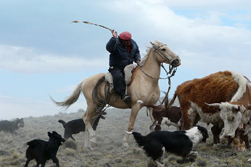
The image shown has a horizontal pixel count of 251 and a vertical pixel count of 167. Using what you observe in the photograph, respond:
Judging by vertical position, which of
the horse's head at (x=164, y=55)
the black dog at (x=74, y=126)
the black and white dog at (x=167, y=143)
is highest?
the horse's head at (x=164, y=55)

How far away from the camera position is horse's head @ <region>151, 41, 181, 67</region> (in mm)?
11398

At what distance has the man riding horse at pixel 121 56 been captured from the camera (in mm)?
11742

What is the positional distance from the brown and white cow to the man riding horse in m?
1.67

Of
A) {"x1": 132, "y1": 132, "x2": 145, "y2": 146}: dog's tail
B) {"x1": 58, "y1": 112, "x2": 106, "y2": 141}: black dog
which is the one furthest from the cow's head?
{"x1": 58, "y1": 112, "x2": 106, "y2": 141}: black dog

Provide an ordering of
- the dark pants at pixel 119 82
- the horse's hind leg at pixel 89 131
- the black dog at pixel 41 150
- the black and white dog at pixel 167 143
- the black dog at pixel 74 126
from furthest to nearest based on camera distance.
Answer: the black dog at pixel 74 126, the horse's hind leg at pixel 89 131, the dark pants at pixel 119 82, the black dog at pixel 41 150, the black and white dog at pixel 167 143

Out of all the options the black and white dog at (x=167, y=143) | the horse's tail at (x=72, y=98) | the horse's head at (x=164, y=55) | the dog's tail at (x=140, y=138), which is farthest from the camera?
the horse's tail at (x=72, y=98)

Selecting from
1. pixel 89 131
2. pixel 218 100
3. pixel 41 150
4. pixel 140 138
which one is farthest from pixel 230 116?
pixel 89 131

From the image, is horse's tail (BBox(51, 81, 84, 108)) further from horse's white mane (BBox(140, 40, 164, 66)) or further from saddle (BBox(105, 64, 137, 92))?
horse's white mane (BBox(140, 40, 164, 66))

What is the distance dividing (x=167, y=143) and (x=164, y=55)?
422cm

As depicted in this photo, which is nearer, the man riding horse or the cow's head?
the cow's head

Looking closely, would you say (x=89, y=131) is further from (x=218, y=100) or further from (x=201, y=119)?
(x=218, y=100)

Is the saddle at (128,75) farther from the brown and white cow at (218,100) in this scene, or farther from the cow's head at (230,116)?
the cow's head at (230,116)

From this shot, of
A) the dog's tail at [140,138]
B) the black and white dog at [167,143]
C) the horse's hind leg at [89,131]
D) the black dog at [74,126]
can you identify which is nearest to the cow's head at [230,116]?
the black and white dog at [167,143]

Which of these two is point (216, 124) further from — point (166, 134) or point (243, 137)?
point (166, 134)
